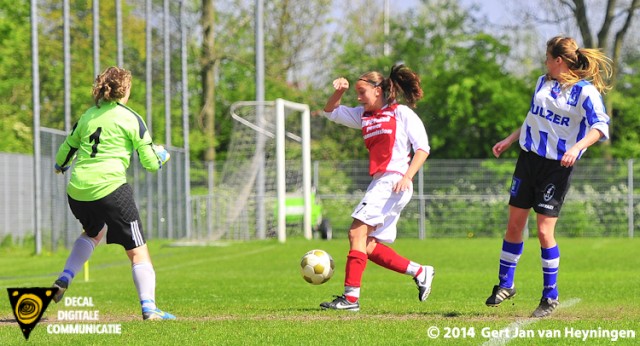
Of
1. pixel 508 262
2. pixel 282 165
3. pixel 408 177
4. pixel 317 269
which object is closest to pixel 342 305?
pixel 317 269

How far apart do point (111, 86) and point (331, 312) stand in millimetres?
2430

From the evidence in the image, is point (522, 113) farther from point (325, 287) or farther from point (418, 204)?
point (325, 287)

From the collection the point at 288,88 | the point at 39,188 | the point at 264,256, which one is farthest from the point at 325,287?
the point at 288,88

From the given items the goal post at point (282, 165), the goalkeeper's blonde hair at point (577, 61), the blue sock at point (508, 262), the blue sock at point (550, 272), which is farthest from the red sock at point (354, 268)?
the goal post at point (282, 165)

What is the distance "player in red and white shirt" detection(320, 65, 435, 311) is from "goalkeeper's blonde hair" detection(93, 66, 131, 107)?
5.69 feet

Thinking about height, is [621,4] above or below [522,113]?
above

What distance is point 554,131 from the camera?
29.0ft

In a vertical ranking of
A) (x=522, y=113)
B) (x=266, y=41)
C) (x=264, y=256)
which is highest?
(x=266, y=41)

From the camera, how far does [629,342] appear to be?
7113 millimetres

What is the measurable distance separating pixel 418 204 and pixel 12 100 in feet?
42.9

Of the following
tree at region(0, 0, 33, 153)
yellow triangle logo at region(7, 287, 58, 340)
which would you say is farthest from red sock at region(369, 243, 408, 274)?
tree at region(0, 0, 33, 153)

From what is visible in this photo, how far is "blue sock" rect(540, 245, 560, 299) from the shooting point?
29.2ft

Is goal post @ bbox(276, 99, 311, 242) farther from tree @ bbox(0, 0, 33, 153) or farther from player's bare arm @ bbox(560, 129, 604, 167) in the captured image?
player's bare arm @ bbox(560, 129, 604, 167)

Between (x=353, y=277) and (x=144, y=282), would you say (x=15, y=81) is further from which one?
(x=144, y=282)
